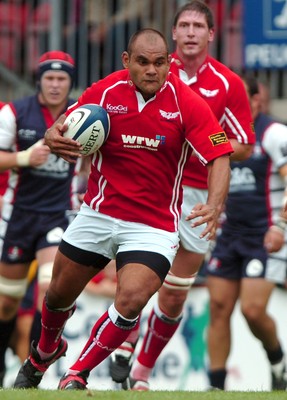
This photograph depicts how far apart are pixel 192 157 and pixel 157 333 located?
1376 millimetres

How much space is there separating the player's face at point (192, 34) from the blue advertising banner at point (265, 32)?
16.9ft

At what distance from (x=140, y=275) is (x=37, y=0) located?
28.1 ft

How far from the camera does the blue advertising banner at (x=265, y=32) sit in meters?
15.1

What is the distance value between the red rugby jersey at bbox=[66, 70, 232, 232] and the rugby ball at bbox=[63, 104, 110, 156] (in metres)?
0.10

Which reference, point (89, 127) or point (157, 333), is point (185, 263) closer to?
point (157, 333)

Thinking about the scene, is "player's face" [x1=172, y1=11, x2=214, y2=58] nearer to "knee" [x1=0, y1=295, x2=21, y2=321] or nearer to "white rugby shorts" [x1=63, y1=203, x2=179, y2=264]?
"white rugby shorts" [x1=63, y1=203, x2=179, y2=264]

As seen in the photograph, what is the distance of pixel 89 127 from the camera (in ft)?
27.8

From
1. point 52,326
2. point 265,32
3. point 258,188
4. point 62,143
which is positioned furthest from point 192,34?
point 265,32

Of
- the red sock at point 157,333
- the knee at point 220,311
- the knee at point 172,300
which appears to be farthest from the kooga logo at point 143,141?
the knee at point 220,311

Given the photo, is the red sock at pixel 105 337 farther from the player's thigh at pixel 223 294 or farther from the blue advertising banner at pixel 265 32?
the blue advertising banner at pixel 265 32

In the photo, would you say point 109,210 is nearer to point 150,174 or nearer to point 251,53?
point 150,174

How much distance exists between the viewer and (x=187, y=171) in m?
10.2

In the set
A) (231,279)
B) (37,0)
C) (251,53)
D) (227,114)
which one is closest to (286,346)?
(231,279)

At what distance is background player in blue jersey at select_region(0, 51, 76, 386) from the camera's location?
1126cm
